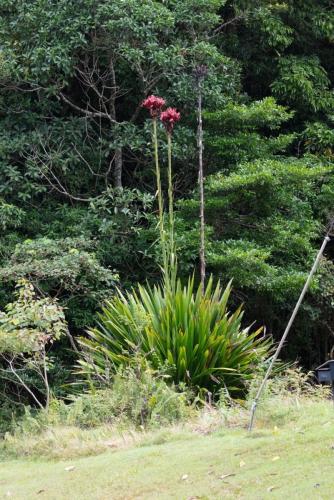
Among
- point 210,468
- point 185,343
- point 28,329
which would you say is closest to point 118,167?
point 28,329

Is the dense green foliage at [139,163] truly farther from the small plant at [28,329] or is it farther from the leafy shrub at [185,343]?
the leafy shrub at [185,343]

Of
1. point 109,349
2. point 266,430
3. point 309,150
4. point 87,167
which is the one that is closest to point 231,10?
point 309,150

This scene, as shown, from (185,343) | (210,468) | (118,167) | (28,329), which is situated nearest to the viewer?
(210,468)

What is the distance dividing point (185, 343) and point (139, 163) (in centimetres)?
622

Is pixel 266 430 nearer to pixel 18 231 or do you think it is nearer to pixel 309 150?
pixel 18 231

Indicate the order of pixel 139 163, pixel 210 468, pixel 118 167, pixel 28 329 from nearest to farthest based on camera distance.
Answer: pixel 210 468, pixel 28 329, pixel 118 167, pixel 139 163

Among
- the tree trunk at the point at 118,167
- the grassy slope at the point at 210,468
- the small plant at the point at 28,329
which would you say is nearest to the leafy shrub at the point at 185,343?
the small plant at the point at 28,329

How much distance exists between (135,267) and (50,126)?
9.50 ft

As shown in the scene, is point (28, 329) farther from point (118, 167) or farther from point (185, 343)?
point (118, 167)

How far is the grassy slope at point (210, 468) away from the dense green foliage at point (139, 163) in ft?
17.8

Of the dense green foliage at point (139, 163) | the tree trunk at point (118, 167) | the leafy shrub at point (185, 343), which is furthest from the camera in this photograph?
the tree trunk at point (118, 167)

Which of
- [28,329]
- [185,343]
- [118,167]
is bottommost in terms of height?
[28,329]

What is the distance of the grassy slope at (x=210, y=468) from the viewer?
227 inches

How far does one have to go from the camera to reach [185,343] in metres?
9.92
